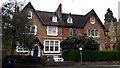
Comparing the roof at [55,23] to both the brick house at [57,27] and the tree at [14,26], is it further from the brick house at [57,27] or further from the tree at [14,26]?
the tree at [14,26]

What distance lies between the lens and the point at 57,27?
5381 centimetres

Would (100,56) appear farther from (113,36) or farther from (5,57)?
(113,36)

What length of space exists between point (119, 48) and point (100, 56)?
45.4ft

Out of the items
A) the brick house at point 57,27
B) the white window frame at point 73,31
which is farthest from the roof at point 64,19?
the white window frame at point 73,31

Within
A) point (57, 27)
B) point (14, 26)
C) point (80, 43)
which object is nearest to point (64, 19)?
point (57, 27)

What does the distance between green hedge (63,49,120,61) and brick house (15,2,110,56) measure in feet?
22.6

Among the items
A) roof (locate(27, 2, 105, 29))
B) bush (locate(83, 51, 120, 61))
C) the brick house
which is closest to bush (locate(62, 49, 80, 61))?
bush (locate(83, 51, 120, 61))

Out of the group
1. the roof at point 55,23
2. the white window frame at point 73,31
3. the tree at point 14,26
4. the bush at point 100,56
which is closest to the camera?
the tree at point 14,26

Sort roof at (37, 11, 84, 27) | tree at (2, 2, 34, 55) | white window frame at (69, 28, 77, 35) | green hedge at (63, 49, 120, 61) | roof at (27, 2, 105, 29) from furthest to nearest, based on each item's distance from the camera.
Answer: white window frame at (69, 28, 77, 35) → roof at (37, 11, 84, 27) → roof at (27, 2, 105, 29) → green hedge at (63, 49, 120, 61) → tree at (2, 2, 34, 55)

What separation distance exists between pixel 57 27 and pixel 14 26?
23755 millimetres

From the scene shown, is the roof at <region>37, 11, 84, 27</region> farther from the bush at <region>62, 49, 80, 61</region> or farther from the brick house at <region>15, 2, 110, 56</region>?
the bush at <region>62, 49, 80, 61</region>

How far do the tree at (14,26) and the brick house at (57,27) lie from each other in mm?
17383

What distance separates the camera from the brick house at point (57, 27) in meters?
51.9

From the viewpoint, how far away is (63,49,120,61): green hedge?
4294 cm
